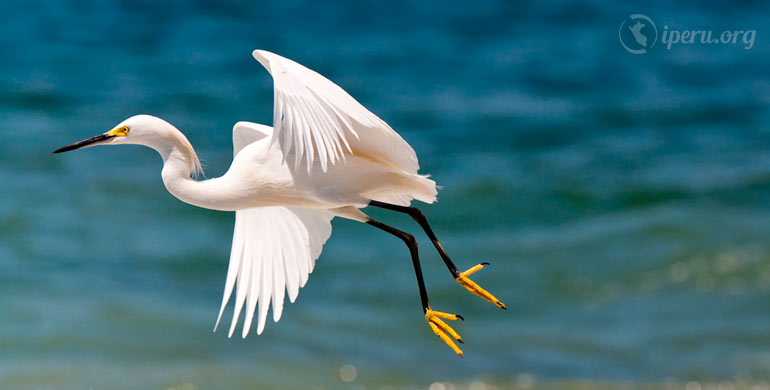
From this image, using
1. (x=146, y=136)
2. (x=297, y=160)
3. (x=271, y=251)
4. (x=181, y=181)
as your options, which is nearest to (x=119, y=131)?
(x=146, y=136)

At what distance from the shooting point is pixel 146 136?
14.9 feet

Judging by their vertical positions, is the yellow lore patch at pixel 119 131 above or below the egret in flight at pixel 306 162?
below

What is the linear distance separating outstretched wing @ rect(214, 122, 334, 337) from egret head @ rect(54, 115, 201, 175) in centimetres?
73

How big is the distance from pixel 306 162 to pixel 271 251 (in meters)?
1.02

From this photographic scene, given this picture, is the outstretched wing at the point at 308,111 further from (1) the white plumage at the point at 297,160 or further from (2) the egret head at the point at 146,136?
(2) the egret head at the point at 146,136

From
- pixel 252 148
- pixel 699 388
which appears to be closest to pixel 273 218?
pixel 252 148

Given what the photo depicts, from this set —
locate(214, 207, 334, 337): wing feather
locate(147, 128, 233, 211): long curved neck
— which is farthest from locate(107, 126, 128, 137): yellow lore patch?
locate(214, 207, 334, 337): wing feather

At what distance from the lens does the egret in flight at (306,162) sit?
404cm

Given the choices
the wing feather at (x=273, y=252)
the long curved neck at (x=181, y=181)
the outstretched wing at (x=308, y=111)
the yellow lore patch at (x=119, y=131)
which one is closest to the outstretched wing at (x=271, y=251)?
the wing feather at (x=273, y=252)

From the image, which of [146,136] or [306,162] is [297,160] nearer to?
[306,162]

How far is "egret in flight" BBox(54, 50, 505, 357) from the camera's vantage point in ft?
13.2

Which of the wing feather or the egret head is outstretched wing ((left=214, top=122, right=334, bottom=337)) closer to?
the wing feather

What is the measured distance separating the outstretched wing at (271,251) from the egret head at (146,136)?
726 mm

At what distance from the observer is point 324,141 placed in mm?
4332
